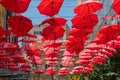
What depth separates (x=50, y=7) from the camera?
860 centimetres

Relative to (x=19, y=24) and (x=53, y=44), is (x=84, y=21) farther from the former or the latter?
(x=53, y=44)

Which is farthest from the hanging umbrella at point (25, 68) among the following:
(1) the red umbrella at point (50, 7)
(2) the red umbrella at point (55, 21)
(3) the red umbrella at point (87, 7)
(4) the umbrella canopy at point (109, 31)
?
(3) the red umbrella at point (87, 7)

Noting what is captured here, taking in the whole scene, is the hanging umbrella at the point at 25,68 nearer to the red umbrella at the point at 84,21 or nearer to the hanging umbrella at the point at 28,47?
the hanging umbrella at the point at 28,47

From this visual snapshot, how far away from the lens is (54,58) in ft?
43.6

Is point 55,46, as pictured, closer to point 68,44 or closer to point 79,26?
point 68,44

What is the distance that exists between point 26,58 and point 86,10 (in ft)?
19.7

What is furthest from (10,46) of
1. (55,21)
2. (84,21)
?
(84,21)

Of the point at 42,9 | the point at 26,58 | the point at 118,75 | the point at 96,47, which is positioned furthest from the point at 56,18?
the point at 118,75

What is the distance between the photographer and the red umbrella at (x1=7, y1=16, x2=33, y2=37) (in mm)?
8719

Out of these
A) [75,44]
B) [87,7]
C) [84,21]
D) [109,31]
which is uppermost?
[87,7]

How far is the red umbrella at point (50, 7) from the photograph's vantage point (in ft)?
27.7

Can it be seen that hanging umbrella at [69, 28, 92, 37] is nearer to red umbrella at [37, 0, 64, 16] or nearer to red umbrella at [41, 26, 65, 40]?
red umbrella at [41, 26, 65, 40]

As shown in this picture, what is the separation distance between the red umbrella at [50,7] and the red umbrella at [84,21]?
456 mm

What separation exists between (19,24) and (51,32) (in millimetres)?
950
